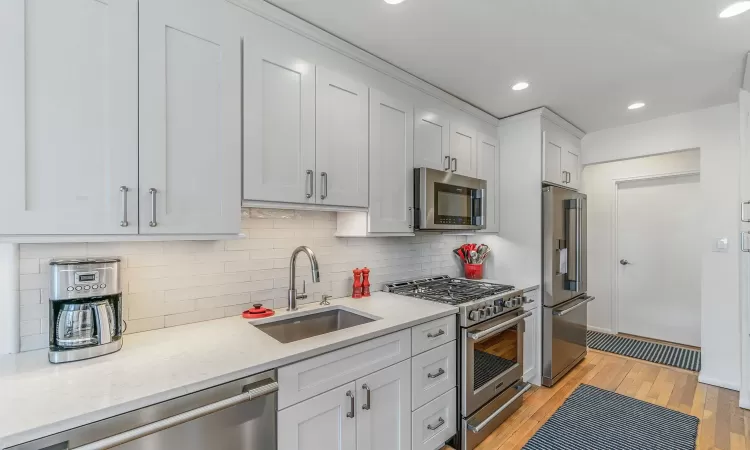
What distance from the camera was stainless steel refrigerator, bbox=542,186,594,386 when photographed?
3033 mm

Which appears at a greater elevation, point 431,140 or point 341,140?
point 431,140

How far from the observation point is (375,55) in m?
2.18

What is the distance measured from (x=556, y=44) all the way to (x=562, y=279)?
2.06m

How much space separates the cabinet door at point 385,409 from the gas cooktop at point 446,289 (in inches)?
25.9

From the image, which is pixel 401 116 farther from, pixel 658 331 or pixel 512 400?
pixel 658 331

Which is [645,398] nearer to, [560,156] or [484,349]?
[484,349]

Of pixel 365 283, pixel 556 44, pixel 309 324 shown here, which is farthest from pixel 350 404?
pixel 556 44

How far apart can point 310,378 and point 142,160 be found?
1.08m

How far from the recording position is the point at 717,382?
302cm

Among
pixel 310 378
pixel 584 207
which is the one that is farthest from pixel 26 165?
pixel 584 207

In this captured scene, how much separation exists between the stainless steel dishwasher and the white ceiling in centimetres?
174

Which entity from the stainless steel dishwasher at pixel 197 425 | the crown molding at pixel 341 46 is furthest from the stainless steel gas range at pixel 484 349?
the crown molding at pixel 341 46

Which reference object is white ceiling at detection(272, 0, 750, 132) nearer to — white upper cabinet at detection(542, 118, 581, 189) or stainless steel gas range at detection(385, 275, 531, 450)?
white upper cabinet at detection(542, 118, 581, 189)

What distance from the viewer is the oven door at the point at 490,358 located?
217cm
